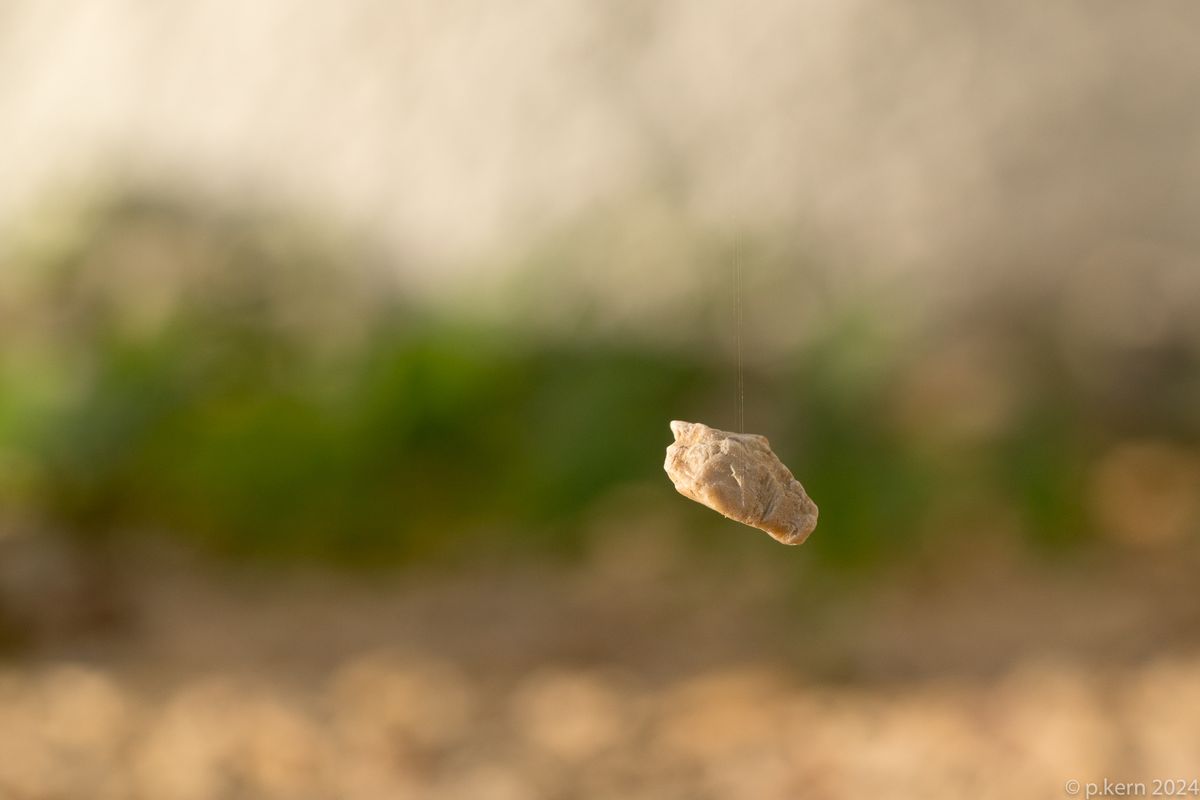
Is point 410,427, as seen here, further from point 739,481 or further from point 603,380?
point 739,481

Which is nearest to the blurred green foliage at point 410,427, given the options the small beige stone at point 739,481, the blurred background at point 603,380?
the blurred background at point 603,380

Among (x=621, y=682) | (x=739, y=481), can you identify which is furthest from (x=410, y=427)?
(x=739, y=481)

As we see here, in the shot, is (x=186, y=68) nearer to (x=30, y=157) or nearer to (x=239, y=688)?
(x=30, y=157)

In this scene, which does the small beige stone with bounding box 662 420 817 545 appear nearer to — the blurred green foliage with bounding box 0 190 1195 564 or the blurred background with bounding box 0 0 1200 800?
the blurred background with bounding box 0 0 1200 800

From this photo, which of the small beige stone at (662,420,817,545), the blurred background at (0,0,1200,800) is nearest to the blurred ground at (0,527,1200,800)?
the blurred background at (0,0,1200,800)

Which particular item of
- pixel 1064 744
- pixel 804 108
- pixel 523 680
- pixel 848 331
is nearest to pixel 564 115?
pixel 804 108
